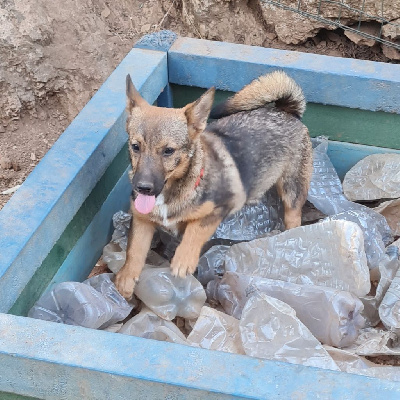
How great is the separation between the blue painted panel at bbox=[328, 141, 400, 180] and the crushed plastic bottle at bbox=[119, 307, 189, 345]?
168cm

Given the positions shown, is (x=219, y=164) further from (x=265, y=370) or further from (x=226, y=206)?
(x=265, y=370)

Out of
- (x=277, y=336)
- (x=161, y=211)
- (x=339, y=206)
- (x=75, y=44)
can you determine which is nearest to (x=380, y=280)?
(x=339, y=206)

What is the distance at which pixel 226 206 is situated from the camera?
10.5 feet

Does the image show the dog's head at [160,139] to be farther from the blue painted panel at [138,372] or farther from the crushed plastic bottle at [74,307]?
the blue painted panel at [138,372]

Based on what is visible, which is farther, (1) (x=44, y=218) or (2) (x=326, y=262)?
(2) (x=326, y=262)

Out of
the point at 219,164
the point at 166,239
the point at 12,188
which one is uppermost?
the point at 219,164

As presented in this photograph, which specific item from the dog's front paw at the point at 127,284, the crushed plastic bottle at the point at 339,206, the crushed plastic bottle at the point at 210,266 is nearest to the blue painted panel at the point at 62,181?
the dog's front paw at the point at 127,284

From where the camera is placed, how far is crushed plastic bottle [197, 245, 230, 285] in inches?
132

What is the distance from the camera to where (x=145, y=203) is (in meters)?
2.86

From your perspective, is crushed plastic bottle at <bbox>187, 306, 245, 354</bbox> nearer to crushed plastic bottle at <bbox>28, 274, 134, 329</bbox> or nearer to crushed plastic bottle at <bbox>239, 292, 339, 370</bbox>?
crushed plastic bottle at <bbox>239, 292, 339, 370</bbox>

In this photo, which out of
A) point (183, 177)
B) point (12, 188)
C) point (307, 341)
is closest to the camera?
point (307, 341)

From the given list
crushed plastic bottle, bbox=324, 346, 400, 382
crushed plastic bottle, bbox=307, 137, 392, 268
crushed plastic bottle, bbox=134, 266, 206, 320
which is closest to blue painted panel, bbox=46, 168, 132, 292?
crushed plastic bottle, bbox=134, 266, 206, 320

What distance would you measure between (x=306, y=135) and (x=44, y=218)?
5.38 ft

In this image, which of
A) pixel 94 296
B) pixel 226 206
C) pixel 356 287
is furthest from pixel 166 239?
pixel 356 287
